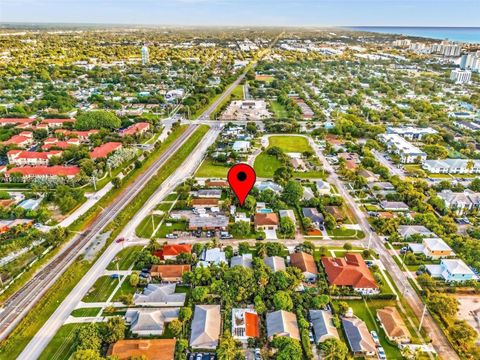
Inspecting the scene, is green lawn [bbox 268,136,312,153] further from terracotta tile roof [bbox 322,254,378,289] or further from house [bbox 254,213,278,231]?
terracotta tile roof [bbox 322,254,378,289]

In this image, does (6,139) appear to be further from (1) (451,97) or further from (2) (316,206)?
(1) (451,97)

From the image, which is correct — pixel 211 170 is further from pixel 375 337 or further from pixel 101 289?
pixel 375 337

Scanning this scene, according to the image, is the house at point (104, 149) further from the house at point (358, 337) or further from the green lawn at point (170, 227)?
the house at point (358, 337)

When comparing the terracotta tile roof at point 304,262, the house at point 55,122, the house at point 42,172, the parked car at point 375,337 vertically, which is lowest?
the parked car at point 375,337

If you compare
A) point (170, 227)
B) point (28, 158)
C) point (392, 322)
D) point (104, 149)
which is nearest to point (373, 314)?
point (392, 322)

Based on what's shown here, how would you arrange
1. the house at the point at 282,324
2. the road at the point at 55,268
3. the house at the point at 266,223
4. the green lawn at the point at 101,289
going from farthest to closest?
the house at the point at 266,223, the green lawn at the point at 101,289, the road at the point at 55,268, the house at the point at 282,324

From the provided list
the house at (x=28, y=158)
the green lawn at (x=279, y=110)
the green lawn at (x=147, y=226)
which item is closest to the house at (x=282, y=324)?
the green lawn at (x=147, y=226)
